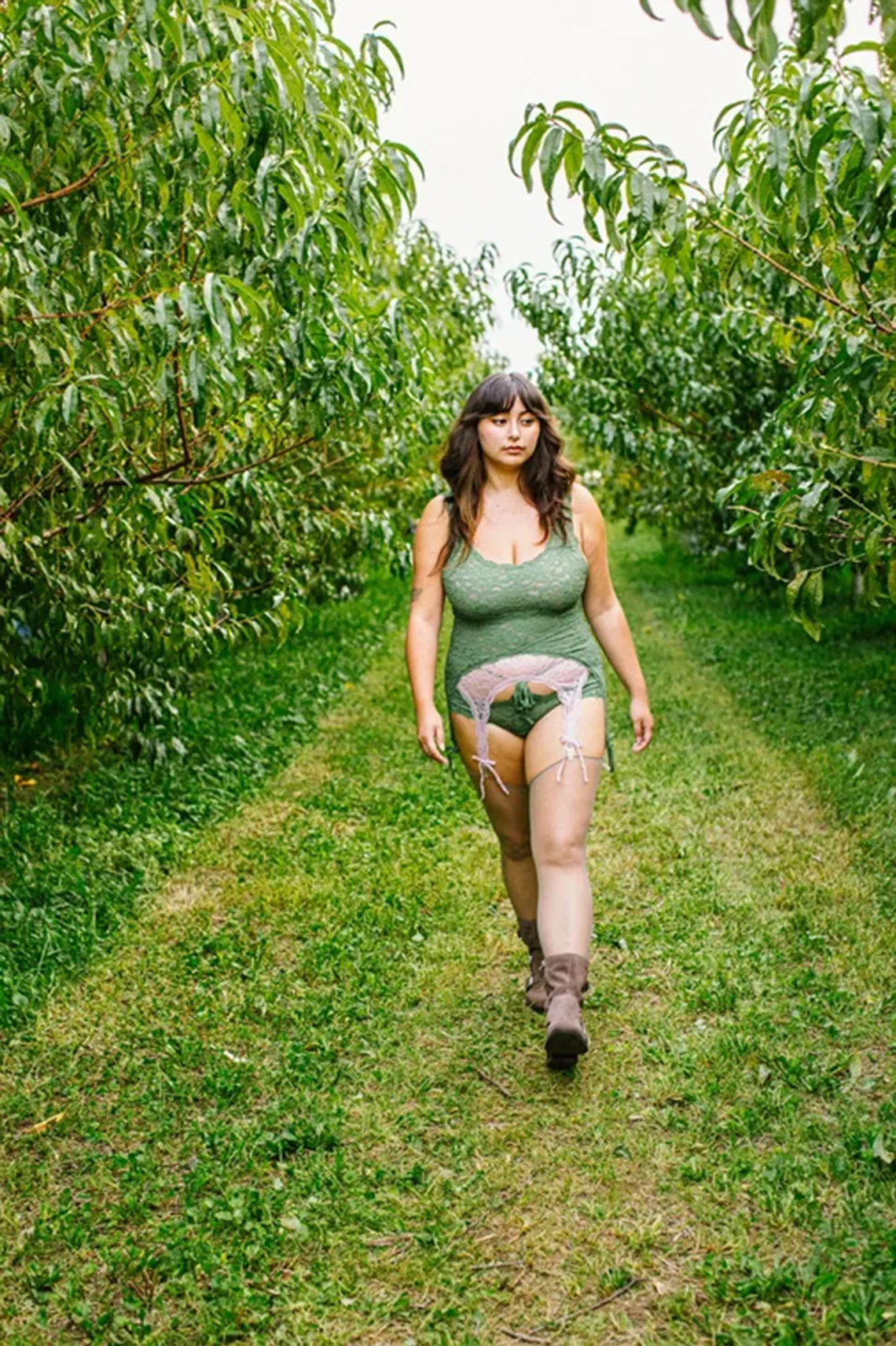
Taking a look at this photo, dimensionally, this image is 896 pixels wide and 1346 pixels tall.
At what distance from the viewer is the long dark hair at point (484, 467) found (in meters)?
4.02

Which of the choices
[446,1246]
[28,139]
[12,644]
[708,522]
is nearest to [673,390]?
[708,522]

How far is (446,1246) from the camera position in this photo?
124 inches

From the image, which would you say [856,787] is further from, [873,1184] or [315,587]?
[315,587]

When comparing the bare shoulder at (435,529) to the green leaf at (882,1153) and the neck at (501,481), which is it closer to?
the neck at (501,481)

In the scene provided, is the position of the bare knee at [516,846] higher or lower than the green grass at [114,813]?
higher

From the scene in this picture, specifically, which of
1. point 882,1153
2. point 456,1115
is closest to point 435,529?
point 456,1115

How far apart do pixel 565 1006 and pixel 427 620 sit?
133 cm

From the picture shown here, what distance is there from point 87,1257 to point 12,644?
3358 mm

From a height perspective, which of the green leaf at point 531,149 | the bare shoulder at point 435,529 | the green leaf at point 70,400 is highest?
the green leaf at point 531,149

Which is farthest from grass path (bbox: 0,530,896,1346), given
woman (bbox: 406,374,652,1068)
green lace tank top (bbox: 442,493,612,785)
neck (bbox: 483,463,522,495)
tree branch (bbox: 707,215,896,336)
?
tree branch (bbox: 707,215,896,336)

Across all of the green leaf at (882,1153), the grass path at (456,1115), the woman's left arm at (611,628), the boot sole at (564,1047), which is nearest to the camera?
the grass path at (456,1115)

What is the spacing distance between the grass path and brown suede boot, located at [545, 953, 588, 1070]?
0.68ft

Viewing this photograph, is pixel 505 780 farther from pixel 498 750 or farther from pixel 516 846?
pixel 516 846

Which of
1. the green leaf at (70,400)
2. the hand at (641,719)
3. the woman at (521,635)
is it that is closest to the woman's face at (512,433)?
the woman at (521,635)
